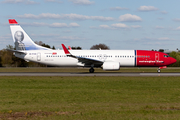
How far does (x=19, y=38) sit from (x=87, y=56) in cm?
1262

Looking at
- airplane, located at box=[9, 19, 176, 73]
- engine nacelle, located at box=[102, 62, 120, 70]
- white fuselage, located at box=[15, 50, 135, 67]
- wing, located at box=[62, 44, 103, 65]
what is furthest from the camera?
white fuselage, located at box=[15, 50, 135, 67]

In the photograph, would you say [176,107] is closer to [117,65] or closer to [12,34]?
[117,65]

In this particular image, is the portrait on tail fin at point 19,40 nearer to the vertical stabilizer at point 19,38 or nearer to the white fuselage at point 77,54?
the vertical stabilizer at point 19,38

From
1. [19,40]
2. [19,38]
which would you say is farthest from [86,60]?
[19,38]

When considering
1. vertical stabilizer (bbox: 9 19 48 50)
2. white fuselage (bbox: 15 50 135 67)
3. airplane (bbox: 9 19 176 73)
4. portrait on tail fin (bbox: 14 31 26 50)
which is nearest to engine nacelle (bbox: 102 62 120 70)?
airplane (bbox: 9 19 176 73)

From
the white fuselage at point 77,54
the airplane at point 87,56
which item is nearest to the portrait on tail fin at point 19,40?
the airplane at point 87,56

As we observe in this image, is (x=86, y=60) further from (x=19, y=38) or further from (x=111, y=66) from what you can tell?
(x=19, y=38)

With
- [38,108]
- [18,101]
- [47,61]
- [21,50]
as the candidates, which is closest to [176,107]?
[38,108]

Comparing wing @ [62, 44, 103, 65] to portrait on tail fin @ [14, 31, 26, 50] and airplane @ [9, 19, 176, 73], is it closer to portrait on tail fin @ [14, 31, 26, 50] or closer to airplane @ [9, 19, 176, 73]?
airplane @ [9, 19, 176, 73]

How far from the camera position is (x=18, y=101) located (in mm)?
13109

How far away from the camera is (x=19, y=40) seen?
40.4 meters

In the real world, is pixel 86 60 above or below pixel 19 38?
below

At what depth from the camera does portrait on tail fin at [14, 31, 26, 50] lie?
40.3 m

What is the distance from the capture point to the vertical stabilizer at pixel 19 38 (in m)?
40.3
